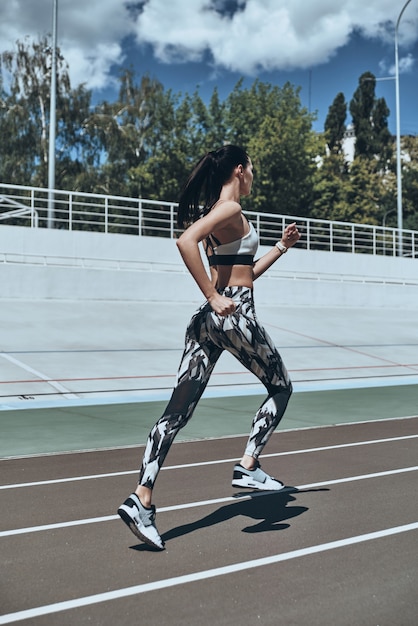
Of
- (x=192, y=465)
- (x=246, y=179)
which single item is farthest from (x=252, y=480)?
(x=246, y=179)

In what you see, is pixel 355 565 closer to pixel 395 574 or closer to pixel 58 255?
pixel 395 574

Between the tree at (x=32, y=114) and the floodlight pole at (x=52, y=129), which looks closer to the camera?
the floodlight pole at (x=52, y=129)

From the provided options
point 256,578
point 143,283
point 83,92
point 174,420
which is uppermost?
point 83,92

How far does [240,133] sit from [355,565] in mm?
52630

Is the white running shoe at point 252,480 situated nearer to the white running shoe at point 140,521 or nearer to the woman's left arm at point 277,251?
the white running shoe at point 140,521

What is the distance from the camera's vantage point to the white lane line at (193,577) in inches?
138

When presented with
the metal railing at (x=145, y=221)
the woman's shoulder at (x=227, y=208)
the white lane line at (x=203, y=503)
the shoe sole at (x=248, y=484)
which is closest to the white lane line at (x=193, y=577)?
the shoe sole at (x=248, y=484)

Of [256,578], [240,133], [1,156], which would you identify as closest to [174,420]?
[256,578]

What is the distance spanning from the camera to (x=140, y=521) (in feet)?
14.2

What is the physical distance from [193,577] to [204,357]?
1.27 m

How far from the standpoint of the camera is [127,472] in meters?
6.68

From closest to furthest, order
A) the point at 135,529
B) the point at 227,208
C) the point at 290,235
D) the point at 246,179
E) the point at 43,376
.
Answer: the point at 135,529 < the point at 227,208 < the point at 246,179 < the point at 290,235 < the point at 43,376

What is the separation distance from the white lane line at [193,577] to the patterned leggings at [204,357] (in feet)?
2.13

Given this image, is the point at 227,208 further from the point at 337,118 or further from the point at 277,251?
the point at 337,118
